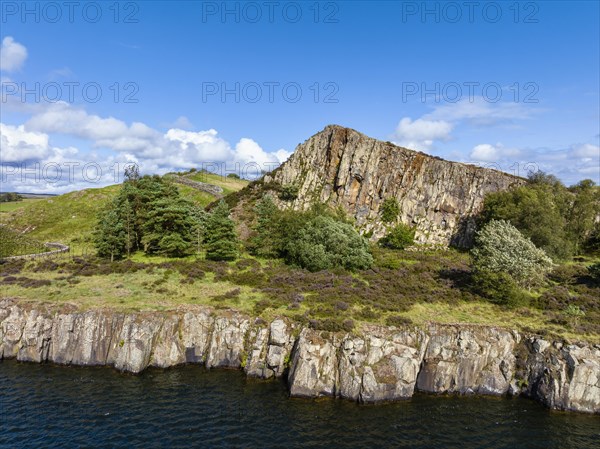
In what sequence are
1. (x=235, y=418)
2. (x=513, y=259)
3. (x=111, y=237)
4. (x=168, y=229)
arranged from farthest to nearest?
(x=168, y=229)
(x=111, y=237)
(x=513, y=259)
(x=235, y=418)

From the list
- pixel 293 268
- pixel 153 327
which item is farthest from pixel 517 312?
pixel 153 327

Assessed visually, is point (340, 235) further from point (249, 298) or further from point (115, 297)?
point (115, 297)

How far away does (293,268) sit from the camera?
5512cm

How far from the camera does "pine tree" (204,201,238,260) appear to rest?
5731 cm

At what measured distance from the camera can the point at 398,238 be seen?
75.3 metres

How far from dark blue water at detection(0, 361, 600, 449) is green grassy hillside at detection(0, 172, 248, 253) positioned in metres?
55.9

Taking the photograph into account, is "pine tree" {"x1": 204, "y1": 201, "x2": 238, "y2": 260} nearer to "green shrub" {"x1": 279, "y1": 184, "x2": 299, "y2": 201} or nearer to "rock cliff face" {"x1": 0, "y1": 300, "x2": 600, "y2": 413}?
"rock cliff face" {"x1": 0, "y1": 300, "x2": 600, "y2": 413}

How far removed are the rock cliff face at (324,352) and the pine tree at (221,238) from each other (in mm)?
20752

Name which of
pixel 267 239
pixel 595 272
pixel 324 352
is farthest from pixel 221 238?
pixel 595 272

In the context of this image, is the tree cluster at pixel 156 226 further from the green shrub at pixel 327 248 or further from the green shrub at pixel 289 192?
the green shrub at pixel 289 192

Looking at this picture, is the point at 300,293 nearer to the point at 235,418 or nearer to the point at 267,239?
Answer: the point at 235,418

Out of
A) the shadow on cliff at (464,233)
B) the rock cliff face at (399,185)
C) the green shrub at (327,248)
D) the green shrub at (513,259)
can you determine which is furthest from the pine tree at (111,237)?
the shadow on cliff at (464,233)

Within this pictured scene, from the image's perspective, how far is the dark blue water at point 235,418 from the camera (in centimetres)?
2452

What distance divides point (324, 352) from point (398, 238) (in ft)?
158
